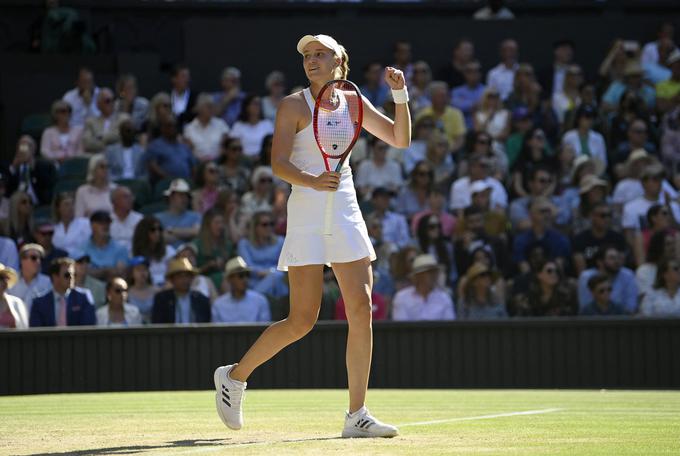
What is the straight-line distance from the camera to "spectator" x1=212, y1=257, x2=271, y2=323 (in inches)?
504

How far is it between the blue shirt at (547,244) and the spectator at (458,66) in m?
3.64

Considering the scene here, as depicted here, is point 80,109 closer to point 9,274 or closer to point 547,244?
point 9,274

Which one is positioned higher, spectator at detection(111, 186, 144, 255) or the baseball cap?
the baseball cap

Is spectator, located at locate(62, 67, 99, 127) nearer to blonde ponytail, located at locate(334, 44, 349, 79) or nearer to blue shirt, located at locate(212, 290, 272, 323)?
blue shirt, located at locate(212, 290, 272, 323)

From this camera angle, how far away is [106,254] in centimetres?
1381

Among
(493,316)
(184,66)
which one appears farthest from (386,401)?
(184,66)

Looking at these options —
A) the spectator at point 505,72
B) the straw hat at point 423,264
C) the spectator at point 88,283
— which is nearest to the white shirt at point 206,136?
the spectator at point 88,283

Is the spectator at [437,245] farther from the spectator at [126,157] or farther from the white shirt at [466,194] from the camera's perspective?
the spectator at [126,157]

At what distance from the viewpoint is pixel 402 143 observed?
21.7 ft

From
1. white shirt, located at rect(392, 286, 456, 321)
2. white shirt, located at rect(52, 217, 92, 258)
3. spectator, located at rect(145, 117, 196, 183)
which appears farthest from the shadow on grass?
spectator, located at rect(145, 117, 196, 183)

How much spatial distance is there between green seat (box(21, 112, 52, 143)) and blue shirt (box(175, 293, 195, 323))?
4.86 meters

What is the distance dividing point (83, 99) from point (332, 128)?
10480 millimetres

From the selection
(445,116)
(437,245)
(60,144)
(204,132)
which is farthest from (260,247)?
(445,116)

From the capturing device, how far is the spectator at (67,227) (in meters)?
14.2
